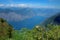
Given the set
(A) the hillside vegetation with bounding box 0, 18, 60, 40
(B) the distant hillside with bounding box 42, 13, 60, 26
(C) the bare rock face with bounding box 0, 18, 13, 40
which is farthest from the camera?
(B) the distant hillside with bounding box 42, 13, 60, 26

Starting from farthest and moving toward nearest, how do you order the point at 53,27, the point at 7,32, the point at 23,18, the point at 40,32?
the point at 23,18 < the point at 53,27 < the point at 40,32 < the point at 7,32

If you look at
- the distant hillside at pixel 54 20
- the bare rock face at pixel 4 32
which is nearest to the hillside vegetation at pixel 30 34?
the bare rock face at pixel 4 32

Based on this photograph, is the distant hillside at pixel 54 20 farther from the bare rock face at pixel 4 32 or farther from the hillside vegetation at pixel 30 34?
the bare rock face at pixel 4 32

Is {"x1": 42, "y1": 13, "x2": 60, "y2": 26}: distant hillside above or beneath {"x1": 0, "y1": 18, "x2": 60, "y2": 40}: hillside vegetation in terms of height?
above

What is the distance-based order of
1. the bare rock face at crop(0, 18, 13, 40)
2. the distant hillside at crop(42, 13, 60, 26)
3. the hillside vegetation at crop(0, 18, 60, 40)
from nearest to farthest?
the bare rock face at crop(0, 18, 13, 40), the hillside vegetation at crop(0, 18, 60, 40), the distant hillside at crop(42, 13, 60, 26)

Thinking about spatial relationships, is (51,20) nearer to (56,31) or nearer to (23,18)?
(56,31)

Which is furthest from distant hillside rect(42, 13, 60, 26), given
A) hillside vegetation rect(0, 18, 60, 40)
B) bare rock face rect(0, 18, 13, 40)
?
bare rock face rect(0, 18, 13, 40)

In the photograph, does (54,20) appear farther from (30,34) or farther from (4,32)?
(4,32)

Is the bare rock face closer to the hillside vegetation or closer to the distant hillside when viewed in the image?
the hillside vegetation

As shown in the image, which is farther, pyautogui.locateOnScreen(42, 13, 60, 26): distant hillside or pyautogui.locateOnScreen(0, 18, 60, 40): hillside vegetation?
pyautogui.locateOnScreen(42, 13, 60, 26): distant hillside

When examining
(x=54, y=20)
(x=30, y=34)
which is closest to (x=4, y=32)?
(x=30, y=34)

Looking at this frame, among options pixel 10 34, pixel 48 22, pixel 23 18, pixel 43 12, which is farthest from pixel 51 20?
pixel 10 34
